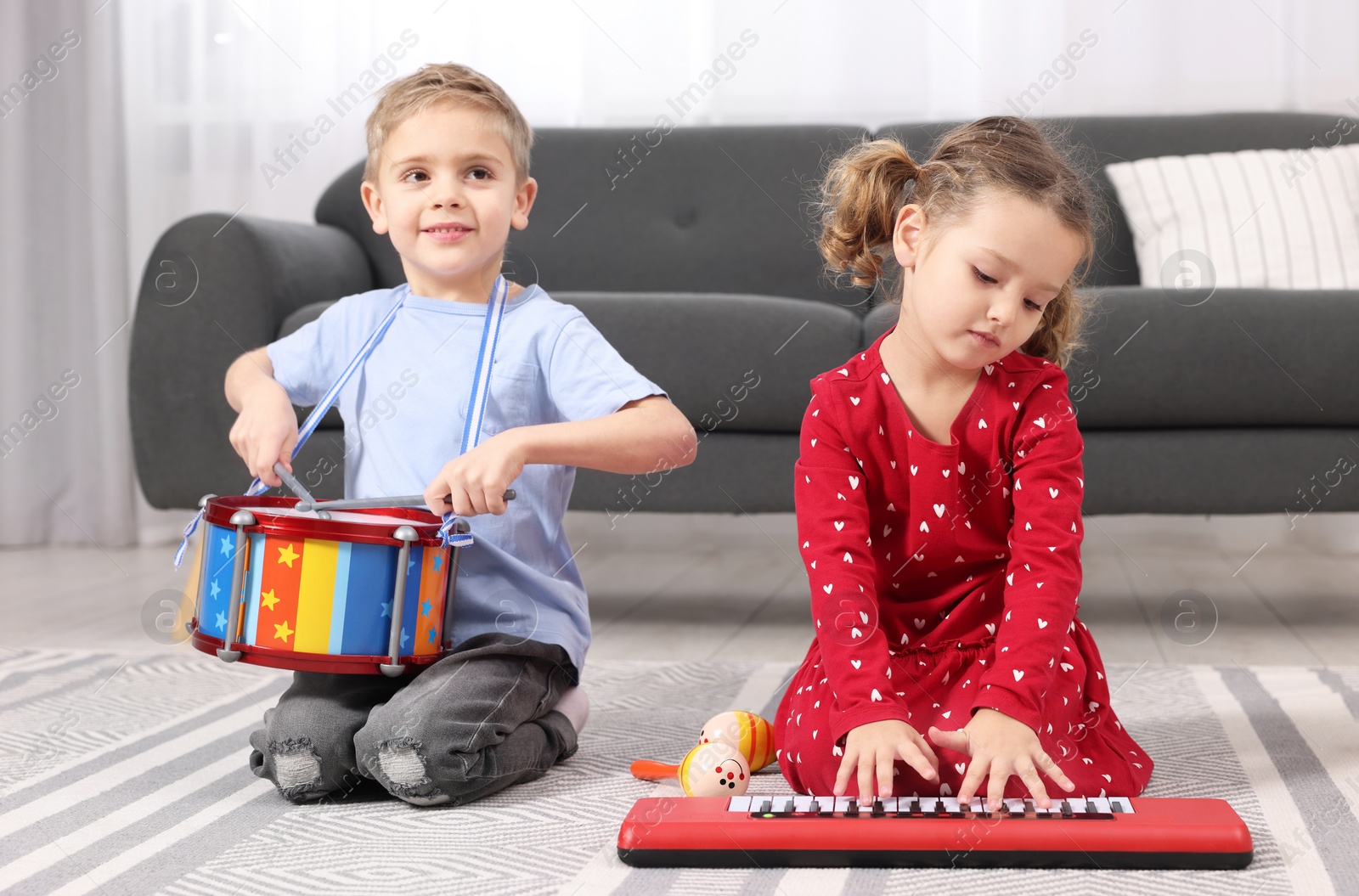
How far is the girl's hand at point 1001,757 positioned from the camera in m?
0.85

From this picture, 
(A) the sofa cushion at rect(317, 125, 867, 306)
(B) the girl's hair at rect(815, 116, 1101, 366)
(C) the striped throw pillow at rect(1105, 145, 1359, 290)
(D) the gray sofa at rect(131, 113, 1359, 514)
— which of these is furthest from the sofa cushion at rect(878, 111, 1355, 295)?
(B) the girl's hair at rect(815, 116, 1101, 366)

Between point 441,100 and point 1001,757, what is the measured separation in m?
0.79

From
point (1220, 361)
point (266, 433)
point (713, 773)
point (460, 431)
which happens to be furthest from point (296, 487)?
point (1220, 361)

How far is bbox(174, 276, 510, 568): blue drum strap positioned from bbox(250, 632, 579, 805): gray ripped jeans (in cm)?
12

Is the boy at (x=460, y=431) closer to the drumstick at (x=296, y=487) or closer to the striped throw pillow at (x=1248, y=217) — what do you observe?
the drumstick at (x=296, y=487)

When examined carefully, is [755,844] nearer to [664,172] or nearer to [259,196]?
[664,172]

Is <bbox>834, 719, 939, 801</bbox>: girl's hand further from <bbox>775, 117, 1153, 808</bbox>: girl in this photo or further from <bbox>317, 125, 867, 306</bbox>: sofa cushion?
<bbox>317, 125, 867, 306</bbox>: sofa cushion

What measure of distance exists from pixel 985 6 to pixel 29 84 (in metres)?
2.12

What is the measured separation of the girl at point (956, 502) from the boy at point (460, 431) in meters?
0.19

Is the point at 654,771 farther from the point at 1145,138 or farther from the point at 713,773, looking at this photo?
the point at 1145,138

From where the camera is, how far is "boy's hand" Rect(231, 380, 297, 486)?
1089mm

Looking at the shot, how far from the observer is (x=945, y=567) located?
106 centimetres

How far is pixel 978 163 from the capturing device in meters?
0.98

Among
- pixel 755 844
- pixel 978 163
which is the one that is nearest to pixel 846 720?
pixel 755 844
